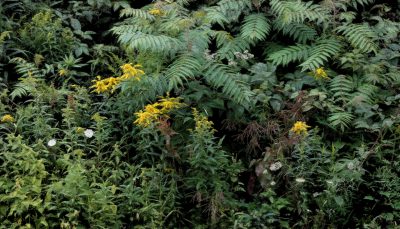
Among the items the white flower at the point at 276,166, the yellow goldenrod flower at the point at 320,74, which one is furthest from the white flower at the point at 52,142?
the yellow goldenrod flower at the point at 320,74

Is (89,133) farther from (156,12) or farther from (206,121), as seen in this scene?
(156,12)

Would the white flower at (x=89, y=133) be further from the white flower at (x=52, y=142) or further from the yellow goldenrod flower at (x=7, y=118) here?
the yellow goldenrod flower at (x=7, y=118)

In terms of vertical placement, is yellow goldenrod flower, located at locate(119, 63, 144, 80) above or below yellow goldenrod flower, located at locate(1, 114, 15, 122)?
above

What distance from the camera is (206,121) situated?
480 centimetres

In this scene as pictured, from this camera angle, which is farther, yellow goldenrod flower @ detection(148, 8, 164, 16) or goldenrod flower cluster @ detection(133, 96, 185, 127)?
yellow goldenrod flower @ detection(148, 8, 164, 16)

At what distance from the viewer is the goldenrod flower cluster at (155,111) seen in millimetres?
4773

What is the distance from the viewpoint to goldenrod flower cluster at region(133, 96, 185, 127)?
477cm

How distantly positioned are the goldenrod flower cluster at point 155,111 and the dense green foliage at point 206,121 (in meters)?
0.02

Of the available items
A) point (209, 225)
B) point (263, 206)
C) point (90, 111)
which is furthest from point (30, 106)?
point (263, 206)

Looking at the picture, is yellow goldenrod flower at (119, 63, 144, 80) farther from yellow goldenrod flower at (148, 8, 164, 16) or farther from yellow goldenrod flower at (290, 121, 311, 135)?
yellow goldenrod flower at (290, 121, 311, 135)

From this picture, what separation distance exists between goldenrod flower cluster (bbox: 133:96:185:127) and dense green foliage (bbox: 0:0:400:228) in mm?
17

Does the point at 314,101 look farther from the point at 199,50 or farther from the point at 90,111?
the point at 90,111

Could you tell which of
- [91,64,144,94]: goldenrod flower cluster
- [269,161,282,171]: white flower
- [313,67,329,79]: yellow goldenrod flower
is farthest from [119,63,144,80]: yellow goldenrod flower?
[313,67,329,79]: yellow goldenrod flower

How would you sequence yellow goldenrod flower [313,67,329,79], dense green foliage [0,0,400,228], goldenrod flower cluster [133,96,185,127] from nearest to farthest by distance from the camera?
1. dense green foliage [0,0,400,228]
2. goldenrod flower cluster [133,96,185,127]
3. yellow goldenrod flower [313,67,329,79]
